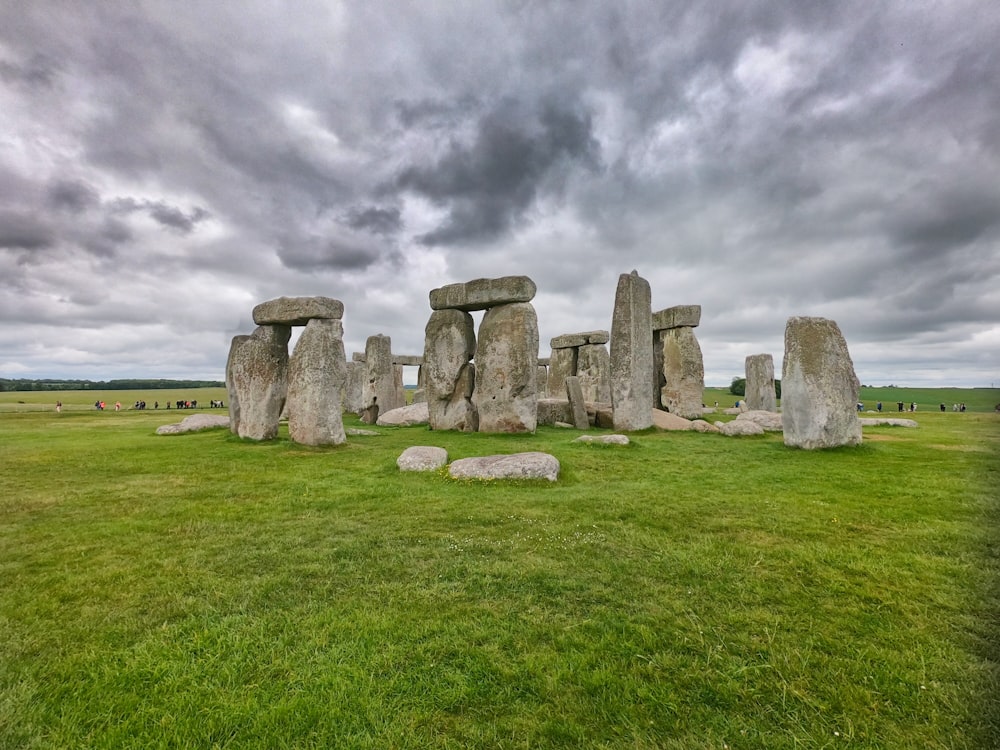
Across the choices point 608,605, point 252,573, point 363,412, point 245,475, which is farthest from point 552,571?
point 363,412

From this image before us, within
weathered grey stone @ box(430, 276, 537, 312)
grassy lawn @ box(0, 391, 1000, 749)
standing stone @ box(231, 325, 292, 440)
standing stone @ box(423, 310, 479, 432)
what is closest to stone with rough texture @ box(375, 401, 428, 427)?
standing stone @ box(423, 310, 479, 432)

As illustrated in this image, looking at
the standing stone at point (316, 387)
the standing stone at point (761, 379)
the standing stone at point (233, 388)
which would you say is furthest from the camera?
the standing stone at point (761, 379)

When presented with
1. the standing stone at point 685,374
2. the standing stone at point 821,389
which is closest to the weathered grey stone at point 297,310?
the standing stone at point 821,389

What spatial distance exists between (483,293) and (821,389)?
7517 mm

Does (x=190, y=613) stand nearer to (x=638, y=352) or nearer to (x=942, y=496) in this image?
(x=942, y=496)

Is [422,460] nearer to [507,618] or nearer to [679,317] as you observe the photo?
[507,618]

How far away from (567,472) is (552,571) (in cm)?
364

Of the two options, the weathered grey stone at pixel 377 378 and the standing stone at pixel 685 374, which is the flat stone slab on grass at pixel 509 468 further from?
the weathered grey stone at pixel 377 378

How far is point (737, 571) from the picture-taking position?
356cm

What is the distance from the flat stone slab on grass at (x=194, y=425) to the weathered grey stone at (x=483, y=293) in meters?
6.81

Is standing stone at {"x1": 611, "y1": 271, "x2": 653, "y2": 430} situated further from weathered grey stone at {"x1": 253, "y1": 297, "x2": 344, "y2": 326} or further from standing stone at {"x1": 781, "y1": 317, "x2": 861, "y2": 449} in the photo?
weathered grey stone at {"x1": 253, "y1": 297, "x2": 344, "y2": 326}

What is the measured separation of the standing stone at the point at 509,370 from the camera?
1197cm

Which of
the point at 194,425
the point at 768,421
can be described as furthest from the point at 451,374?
the point at 768,421

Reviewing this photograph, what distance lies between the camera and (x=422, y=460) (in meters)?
7.42
